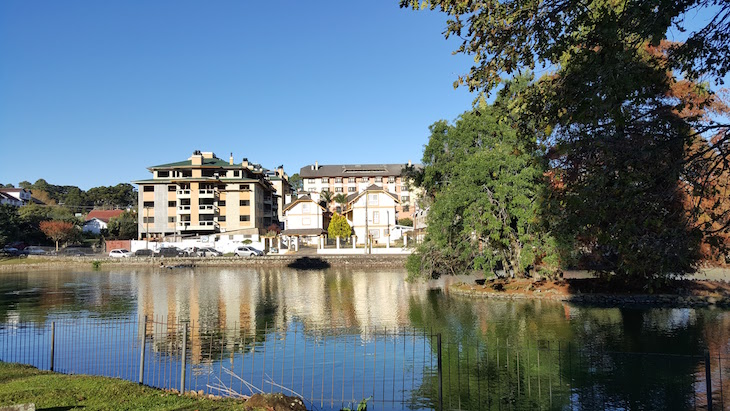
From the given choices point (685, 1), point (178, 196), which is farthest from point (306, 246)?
point (685, 1)

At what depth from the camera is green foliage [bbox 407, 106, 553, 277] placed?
1115 inches

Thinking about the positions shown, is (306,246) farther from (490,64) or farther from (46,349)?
(490,64)

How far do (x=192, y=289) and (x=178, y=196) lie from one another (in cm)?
4257

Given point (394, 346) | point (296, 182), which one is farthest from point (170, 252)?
point (296, 182)

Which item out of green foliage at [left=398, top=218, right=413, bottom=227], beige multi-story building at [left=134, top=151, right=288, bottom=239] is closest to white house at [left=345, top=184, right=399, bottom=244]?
beige multi-story building at [left=134, top=151, right=288, bottom=239]

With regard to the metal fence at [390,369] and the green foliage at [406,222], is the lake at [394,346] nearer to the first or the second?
the metal fence at [390,369]

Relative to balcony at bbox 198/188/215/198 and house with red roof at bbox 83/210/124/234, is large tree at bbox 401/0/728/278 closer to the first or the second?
balcony at bbox 198/188/215/198

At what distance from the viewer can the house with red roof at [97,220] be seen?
9950 centimetres

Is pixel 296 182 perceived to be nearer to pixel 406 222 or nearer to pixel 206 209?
pixel 406 222

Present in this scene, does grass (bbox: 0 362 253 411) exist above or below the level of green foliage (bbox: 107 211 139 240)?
below

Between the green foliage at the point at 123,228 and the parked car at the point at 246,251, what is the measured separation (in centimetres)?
2504

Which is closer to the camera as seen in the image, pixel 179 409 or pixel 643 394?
pixel 179 409

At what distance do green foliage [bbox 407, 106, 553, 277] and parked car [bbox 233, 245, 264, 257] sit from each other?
120 feet

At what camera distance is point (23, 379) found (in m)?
11.1
